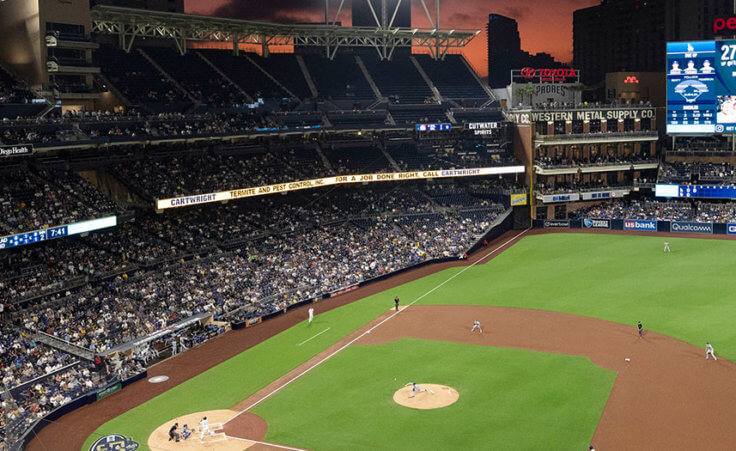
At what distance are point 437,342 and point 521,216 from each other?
33.0 metres

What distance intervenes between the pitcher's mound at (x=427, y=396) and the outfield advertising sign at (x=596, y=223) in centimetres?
3919

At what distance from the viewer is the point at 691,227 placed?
61469mm

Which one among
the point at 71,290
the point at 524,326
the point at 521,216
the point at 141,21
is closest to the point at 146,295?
the point at 71,290

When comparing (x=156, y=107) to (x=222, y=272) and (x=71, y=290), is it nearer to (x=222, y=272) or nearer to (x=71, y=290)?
(x=222, y=272)

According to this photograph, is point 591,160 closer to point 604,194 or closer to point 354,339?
point 604,194

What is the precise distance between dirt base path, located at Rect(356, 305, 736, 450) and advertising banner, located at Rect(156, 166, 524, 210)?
16582mm

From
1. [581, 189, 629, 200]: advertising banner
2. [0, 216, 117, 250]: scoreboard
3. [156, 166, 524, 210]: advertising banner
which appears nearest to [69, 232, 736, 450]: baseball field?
[156, 166, 524, 210]: advertising banner

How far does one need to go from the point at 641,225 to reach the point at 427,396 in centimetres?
4085

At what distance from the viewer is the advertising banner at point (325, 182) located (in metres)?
49.0

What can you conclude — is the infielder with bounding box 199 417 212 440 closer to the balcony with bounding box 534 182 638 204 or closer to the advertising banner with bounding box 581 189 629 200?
the balcony with bounding box 534 182 638 204

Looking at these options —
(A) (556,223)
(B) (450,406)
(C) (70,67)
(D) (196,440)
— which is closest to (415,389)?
(B) (450,406)

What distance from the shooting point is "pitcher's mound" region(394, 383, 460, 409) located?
30.2m

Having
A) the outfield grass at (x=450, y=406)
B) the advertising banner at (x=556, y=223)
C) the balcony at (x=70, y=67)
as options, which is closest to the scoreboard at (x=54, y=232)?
the balcony at (x=70, y=67)

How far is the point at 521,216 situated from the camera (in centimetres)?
6862
